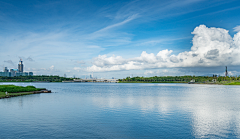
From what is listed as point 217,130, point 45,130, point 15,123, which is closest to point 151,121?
point 217,130

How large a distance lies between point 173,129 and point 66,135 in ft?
45.5

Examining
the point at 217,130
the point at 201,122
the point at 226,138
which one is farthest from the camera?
the point at 201,122

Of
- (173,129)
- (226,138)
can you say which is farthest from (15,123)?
(226,138)

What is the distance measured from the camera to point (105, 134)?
22.7 m

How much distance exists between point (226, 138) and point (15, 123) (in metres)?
28.2

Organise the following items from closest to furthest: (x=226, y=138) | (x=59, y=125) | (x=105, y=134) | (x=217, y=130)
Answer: (x=226, y=138), (x=105, y=134), (x=217, y=130), (x=59, y=125)

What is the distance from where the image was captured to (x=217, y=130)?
2444 centimetres

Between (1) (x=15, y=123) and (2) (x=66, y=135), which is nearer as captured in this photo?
(2) (x=66, y=135)

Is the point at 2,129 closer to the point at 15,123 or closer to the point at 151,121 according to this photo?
the point at 15,123

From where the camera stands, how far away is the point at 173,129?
24922mm

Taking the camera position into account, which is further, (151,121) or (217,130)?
(151,121)

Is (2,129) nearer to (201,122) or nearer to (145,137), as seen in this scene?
Result: (145,137)

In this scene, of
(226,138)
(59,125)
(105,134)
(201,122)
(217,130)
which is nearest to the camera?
(226,138)

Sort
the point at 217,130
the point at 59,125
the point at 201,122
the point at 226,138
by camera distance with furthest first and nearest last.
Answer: the point at 201,122, the point at 59,125, the point at 217,130, the point at 226,138
